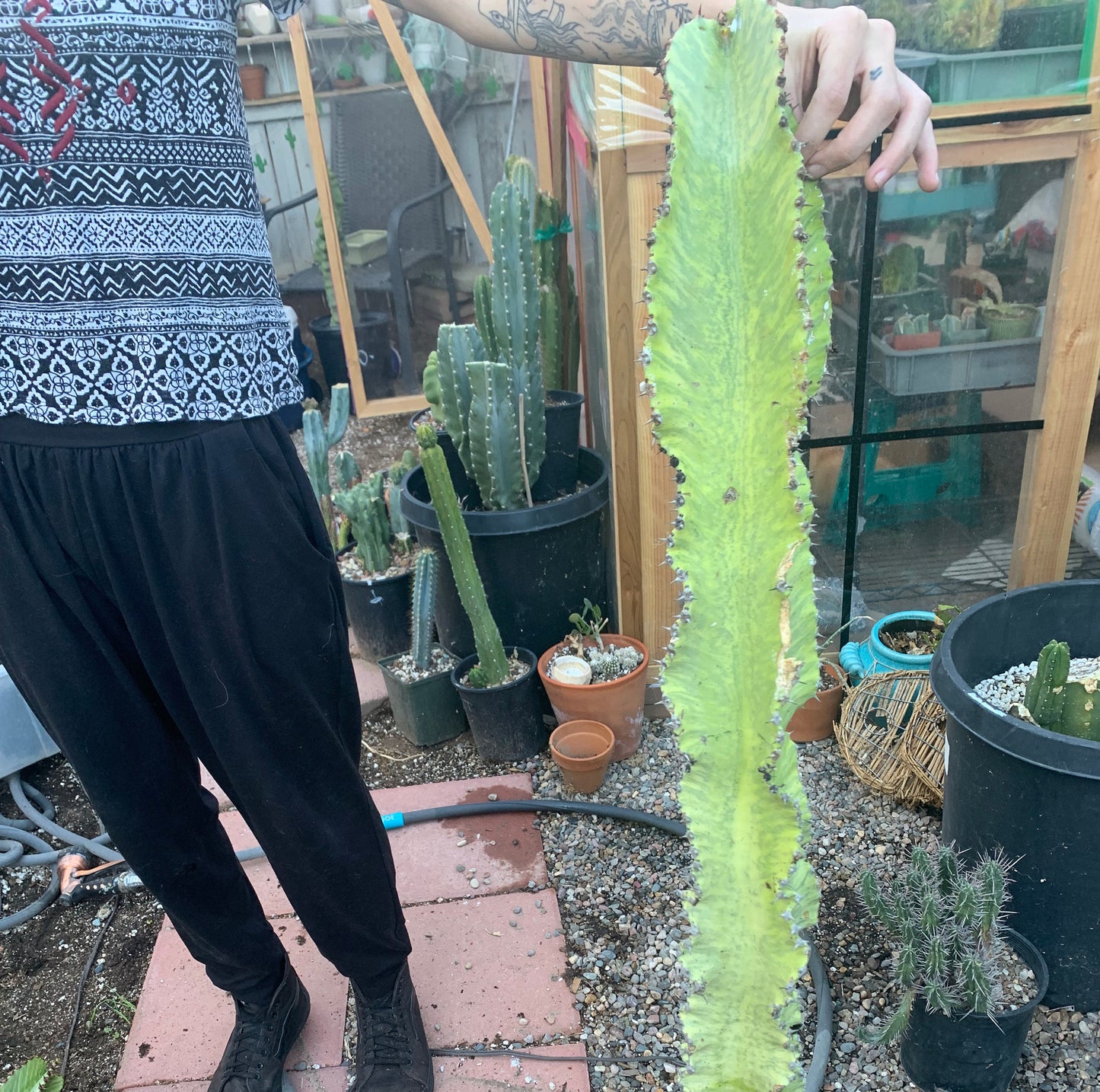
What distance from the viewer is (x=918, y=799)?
188 centimetres

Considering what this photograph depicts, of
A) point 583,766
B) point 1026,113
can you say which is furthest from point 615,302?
point 583,766

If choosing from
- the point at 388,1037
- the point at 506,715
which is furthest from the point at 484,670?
the point at 388,1037

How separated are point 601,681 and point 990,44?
161 centimetres

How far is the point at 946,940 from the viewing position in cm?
125

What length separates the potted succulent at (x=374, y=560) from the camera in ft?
8.56

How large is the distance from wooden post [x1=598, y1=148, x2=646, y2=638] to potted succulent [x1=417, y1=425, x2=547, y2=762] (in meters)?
0.34

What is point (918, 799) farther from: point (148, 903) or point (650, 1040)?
point (148, 903)

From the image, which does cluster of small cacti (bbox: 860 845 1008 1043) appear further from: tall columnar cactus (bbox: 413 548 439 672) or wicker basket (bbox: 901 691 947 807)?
tall columnar cactus (bbox: 413 548 439 672)

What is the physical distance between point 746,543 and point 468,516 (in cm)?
147

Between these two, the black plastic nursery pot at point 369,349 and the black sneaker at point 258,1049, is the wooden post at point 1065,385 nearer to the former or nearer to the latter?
the black sneaker at point 258,1049

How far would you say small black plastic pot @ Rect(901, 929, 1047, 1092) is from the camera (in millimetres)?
1244

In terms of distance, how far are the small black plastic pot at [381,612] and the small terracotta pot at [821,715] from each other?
3.86ft

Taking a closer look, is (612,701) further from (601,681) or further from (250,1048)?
(250,1048)

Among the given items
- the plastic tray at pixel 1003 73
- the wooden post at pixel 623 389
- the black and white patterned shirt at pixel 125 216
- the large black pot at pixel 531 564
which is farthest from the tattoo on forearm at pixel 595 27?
the large black pot at pixel 531 564
